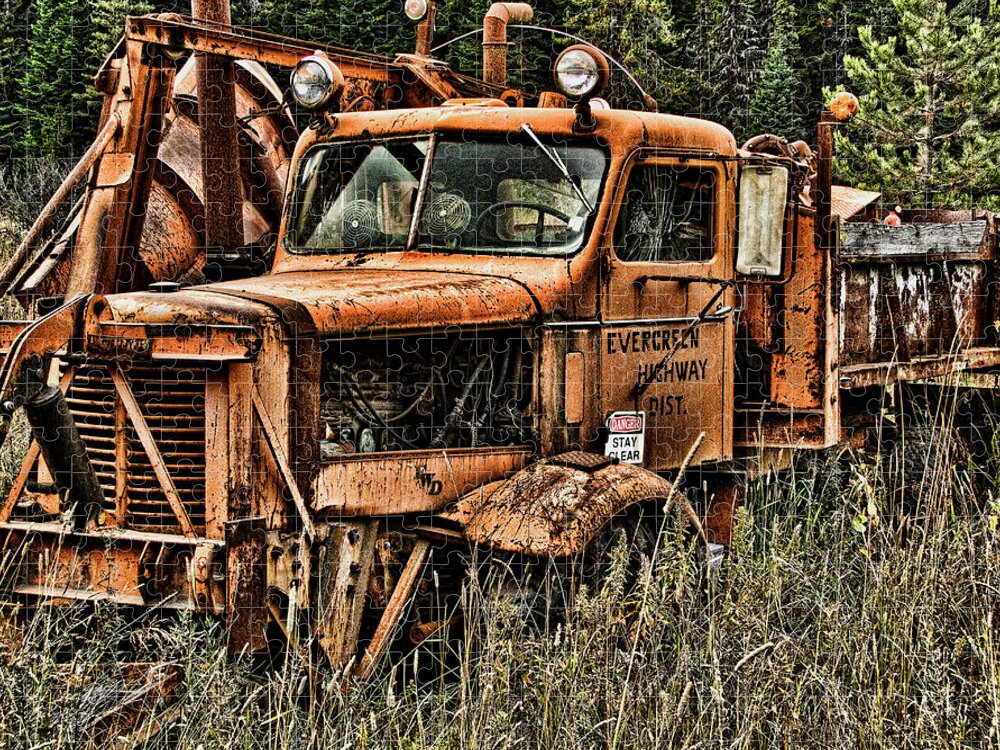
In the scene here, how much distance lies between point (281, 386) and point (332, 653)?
1.25 meters

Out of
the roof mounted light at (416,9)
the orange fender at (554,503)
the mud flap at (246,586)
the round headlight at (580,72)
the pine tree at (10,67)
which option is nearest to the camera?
the mud flap at (246,586)

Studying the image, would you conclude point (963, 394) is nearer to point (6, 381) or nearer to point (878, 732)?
point (878, 732)

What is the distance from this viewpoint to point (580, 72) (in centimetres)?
679

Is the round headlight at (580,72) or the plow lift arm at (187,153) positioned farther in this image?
the plow lift arm at (187,153)

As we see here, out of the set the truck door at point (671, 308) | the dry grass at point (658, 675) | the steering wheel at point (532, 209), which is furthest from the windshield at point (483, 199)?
the dry grass at point (658, 675)

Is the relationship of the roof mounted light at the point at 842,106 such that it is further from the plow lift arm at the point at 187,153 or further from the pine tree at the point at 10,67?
the pine tree at the point at 10,67

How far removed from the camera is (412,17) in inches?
386

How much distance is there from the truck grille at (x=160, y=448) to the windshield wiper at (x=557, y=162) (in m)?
2.38

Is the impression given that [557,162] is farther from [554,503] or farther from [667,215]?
[554,503]

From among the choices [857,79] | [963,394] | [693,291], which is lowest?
[963,394]

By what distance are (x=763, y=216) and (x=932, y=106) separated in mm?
15318

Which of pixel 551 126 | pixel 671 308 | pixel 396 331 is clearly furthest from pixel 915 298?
pixel 396 331

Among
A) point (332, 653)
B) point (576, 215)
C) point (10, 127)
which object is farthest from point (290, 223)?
point (10, 127)

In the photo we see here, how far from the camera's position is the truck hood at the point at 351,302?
548 centimetres
